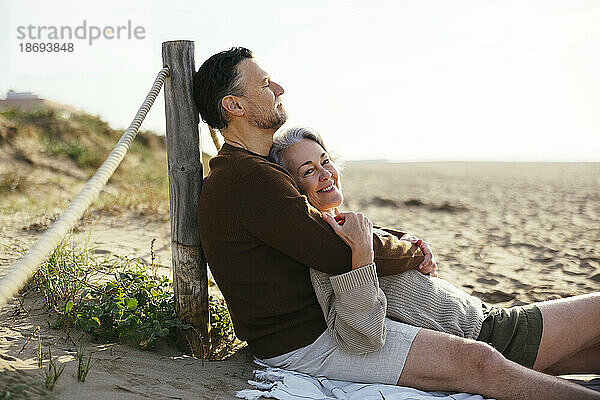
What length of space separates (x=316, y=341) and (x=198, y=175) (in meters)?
1.18

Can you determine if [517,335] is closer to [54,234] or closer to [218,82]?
[218,82]

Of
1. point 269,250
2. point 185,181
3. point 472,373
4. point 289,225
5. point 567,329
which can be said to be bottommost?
point 472,373

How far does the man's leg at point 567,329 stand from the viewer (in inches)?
123

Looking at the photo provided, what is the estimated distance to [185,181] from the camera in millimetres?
3416

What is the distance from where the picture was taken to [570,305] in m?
3.17

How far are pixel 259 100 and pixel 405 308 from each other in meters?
1.33

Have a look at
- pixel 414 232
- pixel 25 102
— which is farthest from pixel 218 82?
pixel 25 102

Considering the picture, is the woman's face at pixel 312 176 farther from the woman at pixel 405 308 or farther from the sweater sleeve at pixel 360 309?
the sweater sleeve at pixel 360 309

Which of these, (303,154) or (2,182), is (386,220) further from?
(303,154)

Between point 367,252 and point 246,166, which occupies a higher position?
point 246,166

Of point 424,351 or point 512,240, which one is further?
point 512,240

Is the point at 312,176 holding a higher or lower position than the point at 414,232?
higher

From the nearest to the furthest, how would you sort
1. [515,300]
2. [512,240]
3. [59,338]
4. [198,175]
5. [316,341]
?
[316,341], [59,338], [198,175], [515,300], [512,240]

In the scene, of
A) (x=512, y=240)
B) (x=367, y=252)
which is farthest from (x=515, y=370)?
(x=512, y=240)
